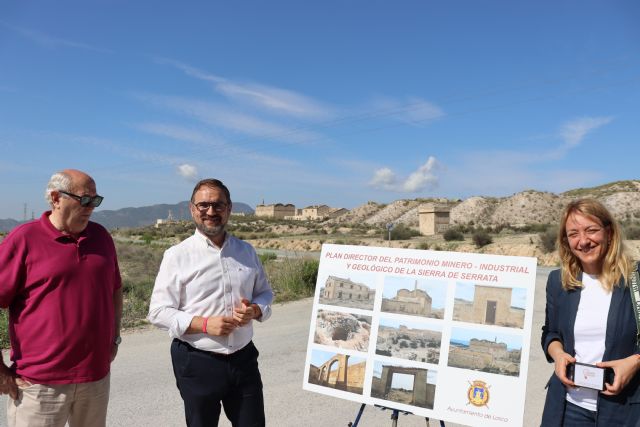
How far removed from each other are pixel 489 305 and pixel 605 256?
0.76 metres

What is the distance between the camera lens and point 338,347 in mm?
3551

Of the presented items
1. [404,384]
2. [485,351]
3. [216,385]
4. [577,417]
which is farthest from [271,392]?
[577,417]

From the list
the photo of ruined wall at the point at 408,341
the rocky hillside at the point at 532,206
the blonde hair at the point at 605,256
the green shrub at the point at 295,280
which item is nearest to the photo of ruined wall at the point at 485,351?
the photo of ruined wall at the point at 408,341

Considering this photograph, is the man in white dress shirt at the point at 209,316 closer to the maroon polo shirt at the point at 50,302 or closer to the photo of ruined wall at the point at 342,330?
the maroon polo shirt at the point at 50,302

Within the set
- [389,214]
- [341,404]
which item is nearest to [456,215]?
[389,214]

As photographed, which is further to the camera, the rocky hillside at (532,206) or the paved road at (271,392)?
the rocky hillside at (532,206)

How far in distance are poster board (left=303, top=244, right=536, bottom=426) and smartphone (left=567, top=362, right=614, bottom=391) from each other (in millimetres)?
397

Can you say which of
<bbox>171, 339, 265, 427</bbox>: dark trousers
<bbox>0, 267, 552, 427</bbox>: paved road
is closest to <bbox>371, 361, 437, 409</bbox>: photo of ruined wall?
<bbox>171, 339, 265, 427</bbox>: dark trousers

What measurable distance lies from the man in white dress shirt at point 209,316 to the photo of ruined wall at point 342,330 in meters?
0.73

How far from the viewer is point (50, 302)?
2.72 meters

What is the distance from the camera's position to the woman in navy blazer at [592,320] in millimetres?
2490

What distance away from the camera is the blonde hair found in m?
2.58

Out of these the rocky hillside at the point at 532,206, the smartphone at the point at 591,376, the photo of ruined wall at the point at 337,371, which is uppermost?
the rocky hillside at the point at 532,206

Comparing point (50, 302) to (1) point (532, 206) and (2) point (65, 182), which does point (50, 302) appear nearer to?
(2) point (65, 182)
